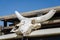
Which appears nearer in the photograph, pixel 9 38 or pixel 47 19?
pixel 47 19

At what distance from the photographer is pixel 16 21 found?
234 inches

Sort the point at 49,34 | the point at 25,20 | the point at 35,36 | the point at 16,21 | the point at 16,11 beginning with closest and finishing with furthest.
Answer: the point at 49,34 < the point at 35,36 < the point at 25,20 < the point at 16,11 < the point at 16,21

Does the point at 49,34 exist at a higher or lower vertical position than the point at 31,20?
lower

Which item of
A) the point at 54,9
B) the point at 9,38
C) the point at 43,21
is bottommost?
the point at 9,38

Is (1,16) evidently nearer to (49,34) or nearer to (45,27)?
(45,27)

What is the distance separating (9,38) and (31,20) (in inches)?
33.2

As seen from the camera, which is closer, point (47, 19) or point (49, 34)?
point (49, 34)

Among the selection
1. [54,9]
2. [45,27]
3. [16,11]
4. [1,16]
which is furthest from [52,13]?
[1,16]

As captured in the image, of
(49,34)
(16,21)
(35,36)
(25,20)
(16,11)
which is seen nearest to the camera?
(49,34)

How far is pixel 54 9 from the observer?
4.66 m

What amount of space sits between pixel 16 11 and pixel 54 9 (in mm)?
1311

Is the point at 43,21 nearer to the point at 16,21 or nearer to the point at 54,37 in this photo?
the point at 54,37

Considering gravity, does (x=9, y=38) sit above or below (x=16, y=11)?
below

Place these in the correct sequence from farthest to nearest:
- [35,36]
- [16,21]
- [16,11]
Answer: [16,21] < [16,11] < [35,36]
